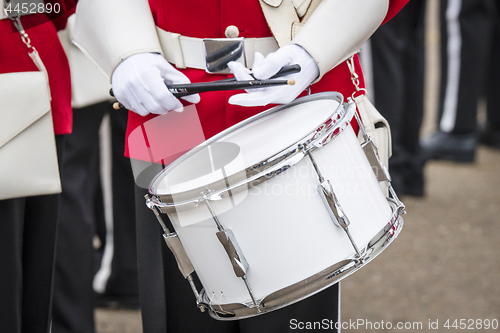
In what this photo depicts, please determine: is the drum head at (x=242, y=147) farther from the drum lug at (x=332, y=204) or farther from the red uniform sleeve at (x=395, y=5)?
the red uniform sleeve at (x=395, y=5)

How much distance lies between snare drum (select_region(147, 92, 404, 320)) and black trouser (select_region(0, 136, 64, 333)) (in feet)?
1.97

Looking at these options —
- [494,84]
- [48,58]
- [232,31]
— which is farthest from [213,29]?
[494,84]

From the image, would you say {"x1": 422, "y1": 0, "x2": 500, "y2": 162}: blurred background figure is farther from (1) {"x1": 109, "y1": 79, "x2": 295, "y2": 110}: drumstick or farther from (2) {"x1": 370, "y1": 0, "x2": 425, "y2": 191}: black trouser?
(1) {"x1": 109, "y1": 79, "x2": 295, "y2": 110}: drumstick

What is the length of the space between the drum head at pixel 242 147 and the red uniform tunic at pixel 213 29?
1.9 inches

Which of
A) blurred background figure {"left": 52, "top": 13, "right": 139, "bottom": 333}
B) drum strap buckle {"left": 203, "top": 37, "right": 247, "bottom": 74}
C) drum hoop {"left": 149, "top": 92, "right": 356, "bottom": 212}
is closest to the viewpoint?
drum hoop {"left": 149, "top": 92, "right": 356, "bottom": 212}

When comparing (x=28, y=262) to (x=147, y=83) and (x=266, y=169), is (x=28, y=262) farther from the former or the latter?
(x=266, y=169)

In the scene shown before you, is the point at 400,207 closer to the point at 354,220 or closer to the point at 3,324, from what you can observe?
the point at 354,220

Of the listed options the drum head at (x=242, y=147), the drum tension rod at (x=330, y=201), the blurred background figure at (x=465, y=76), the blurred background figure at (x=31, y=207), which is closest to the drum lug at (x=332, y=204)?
the drum tension rod at (x=330, y=201)

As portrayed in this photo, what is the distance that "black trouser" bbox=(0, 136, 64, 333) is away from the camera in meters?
1.49

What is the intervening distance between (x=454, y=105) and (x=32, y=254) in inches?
134

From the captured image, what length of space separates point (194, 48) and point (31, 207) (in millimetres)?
770

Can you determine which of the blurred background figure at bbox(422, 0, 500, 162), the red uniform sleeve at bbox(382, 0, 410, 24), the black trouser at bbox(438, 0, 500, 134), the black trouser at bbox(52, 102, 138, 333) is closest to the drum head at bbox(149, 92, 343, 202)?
the red uniform sleeve at bbox(382, 0, 410, 24)

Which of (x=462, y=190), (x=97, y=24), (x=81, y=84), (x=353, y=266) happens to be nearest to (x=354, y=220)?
(x=353, y=266)

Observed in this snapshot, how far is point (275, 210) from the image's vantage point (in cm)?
102
